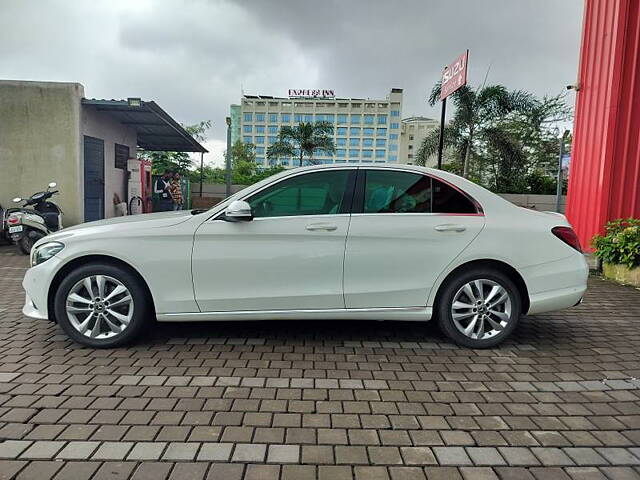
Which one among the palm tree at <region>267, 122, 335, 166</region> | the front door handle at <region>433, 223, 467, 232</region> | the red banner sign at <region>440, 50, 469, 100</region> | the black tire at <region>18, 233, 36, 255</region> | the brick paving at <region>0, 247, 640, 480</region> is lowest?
the brick paving at <region>0, 247, 640, 480</region>

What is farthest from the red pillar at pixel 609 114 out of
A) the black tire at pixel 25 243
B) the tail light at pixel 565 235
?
the black tire at pixel 25 243

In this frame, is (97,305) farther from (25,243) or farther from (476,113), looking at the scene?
(476,113)

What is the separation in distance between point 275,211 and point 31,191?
9.08 meters

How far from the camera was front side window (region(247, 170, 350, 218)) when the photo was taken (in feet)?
12.8

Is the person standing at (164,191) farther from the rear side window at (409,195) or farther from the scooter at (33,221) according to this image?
the rear side window at (409,195)

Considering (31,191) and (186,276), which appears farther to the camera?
(31,191)

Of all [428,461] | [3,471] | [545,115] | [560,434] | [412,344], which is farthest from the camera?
[545,115]

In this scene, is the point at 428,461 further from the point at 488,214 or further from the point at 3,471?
the point at 488,214

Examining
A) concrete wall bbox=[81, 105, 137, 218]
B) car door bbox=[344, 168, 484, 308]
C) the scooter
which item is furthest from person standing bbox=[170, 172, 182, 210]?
car door bbox=[344, 168, 484, 308]

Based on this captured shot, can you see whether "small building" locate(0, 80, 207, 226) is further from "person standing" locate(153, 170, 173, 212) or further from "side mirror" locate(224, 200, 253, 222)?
"side mirror" locate(224, 200, 253, 222)

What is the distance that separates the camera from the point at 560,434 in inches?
104

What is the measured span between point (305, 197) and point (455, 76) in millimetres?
3941

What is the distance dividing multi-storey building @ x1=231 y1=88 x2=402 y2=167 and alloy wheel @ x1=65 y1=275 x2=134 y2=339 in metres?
125

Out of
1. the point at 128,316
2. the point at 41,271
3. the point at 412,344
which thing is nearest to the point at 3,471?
the point at 128,316
